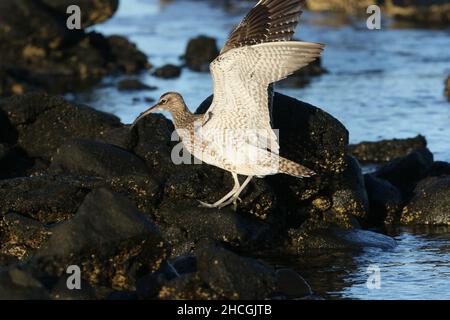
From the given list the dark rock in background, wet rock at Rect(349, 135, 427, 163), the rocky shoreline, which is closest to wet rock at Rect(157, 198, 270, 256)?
the rocky shoreline

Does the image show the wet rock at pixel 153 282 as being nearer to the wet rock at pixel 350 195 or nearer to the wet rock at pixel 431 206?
the wet rock at pixel 350 195

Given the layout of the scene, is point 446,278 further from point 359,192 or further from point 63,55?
point 63,55

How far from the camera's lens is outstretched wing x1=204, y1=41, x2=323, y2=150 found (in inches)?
384

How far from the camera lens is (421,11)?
3150 cm

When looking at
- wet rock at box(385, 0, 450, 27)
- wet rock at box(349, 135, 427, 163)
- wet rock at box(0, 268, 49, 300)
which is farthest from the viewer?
wet rock at box(385, 0, 450, 27)

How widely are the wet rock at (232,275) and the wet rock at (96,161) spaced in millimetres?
2738

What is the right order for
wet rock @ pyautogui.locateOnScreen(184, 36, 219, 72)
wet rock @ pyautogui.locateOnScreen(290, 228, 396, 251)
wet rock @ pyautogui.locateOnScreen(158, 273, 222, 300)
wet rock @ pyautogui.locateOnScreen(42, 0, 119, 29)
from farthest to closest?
wet rock @ pyautogui.locateOnScreen(184, 36, 219, 72) → wet rock @ pyautogui.locateOnScreen(42, 0, 119, 29) → wet rock @ pyautogui.locateOnScreen(290, 228, 396, 251) → wet rock @ pyautogui.locateOnScreen(158, 273, 222, 300)

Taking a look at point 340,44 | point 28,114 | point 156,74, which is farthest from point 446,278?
point 340,44

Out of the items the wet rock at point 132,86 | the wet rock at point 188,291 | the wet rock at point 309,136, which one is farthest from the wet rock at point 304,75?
the wet rock at point 188,291

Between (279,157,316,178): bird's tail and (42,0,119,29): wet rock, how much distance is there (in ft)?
48.0

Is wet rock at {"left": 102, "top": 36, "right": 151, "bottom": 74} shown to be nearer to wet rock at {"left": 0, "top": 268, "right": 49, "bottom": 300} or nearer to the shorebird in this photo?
the shorebird

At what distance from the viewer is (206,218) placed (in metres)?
10.5

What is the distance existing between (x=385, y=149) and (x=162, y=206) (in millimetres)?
5340

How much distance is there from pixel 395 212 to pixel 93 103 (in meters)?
10.4
